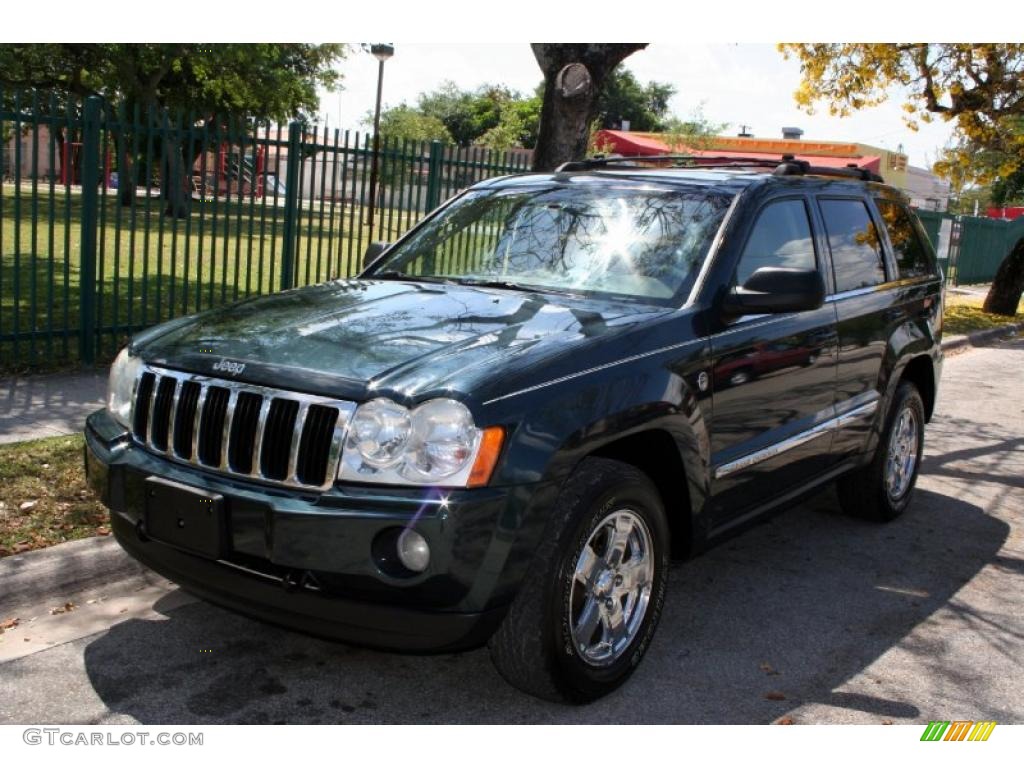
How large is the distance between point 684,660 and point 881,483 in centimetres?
238

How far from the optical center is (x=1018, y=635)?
188 inches

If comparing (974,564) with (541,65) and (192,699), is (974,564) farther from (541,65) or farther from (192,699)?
(541,65)

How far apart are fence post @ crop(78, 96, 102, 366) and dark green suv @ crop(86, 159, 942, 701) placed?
13.1 ft

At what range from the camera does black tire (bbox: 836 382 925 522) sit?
6125mm

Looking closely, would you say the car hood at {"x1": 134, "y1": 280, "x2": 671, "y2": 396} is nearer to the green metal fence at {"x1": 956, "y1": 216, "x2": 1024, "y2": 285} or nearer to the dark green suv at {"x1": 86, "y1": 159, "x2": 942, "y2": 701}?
the dark green suv at {"x1": 86, "y1": 159, "x2": 942, "y2": 701}

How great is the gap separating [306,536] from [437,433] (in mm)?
495

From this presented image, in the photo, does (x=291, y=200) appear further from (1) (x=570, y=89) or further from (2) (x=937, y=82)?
(2) (x=937, y=82)

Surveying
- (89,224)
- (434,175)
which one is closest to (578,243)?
(89,224)

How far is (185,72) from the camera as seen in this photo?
33719 millimetres

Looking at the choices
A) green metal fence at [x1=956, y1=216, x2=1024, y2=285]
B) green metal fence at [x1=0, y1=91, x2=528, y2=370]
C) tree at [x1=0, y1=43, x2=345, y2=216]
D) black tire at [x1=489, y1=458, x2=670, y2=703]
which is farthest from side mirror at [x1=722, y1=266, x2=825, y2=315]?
green metal fence at [x1=956, y1=216, x2=1024, y2=285]

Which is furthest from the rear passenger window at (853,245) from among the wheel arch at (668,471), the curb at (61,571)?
the curb at (61,571)

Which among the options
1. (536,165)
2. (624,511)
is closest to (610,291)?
(624,511)

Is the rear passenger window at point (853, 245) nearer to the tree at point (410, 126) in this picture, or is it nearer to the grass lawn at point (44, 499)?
the grass lawn at point (44, 499)
